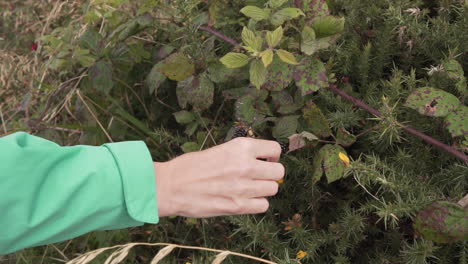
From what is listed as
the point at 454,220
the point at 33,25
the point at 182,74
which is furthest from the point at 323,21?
the point at 33,25

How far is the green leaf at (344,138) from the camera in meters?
1.40

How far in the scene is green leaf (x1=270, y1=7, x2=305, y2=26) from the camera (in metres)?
1.33

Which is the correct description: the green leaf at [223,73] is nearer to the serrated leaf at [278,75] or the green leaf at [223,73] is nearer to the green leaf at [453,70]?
the serrated leaf at [278,75]

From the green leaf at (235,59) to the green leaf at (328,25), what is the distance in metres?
0.21

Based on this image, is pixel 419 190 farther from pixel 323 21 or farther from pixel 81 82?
pixel 81 82

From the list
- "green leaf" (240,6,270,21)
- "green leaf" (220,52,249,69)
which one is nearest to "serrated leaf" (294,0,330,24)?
"green leaf" (240,6,270,21)

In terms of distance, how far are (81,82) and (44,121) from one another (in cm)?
23

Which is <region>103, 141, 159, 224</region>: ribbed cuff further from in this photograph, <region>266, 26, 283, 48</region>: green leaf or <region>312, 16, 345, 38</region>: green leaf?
<region>312, 16, 345, 38</region>: green leaf

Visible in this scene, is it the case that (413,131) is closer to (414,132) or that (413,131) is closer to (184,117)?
(414,132)

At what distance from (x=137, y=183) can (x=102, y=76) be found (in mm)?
897

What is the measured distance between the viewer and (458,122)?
1.24 m

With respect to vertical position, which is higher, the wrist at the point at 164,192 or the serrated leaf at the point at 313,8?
the serrated leaf at the point at 313,8

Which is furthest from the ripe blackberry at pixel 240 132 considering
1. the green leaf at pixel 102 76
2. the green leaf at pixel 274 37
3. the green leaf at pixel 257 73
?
the green leaf at pixel 102 76

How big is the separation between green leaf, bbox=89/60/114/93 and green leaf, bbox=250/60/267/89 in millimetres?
779
